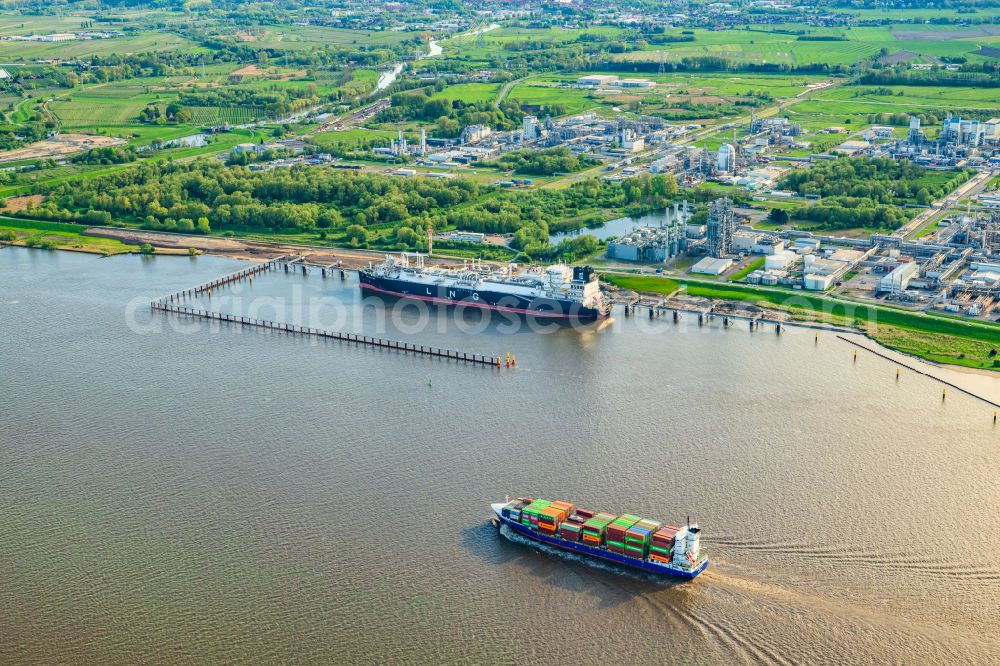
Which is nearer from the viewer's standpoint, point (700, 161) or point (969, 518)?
point (969, 518)

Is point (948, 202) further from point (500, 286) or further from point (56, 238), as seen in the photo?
point (56, 238)

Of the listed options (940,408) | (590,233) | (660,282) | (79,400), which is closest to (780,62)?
(590,233)

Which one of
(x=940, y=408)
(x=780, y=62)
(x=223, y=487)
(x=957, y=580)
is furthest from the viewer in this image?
(x=780, y=62)

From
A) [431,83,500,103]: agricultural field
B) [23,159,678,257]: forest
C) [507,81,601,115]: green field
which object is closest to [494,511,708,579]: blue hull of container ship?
[23,159,678,257]: forest

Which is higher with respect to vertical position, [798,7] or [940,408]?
[798,7]

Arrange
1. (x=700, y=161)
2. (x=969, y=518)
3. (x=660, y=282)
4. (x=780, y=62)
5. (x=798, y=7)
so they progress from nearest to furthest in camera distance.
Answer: (x=969, y=518) < (x=660, y=282) < (x=700, y=161) < (x=780, y=62) < (x=798, y=7)

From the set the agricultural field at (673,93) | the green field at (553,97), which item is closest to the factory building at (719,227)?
the agricultural field at (673,93)

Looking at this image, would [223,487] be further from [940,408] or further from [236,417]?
[940,408]

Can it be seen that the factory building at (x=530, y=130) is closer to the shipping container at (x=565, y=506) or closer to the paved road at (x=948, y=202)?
the paved road at (x=948, y=202)
